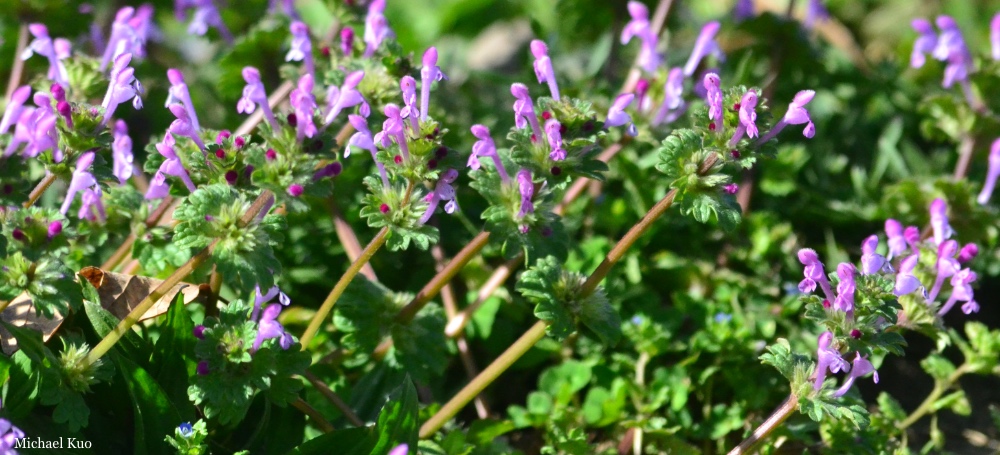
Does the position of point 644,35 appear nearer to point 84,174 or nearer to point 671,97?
point 671,97

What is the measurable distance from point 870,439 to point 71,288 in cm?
183

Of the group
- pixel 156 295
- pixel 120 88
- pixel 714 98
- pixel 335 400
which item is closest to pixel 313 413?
pixel 335 400

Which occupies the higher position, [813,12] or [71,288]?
[71,288]

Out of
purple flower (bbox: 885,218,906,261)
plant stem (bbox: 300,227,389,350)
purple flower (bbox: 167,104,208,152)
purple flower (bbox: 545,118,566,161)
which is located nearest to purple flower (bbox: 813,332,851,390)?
purple flower (bbox: 885,218,906,261)

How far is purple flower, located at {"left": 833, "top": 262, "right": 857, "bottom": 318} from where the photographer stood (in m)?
1.84

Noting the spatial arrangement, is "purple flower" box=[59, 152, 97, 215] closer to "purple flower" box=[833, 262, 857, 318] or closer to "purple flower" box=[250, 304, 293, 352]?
"purple flower" box=[250, 304, 293, 352]

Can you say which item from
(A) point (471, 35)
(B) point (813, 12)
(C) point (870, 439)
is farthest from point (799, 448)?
(A) point (471, 35)

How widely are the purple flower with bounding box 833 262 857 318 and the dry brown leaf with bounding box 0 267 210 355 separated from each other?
4.34ft

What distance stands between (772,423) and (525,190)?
2.33 ft

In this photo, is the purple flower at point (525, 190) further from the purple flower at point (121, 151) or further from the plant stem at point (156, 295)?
the purple flower at point (121, 151)

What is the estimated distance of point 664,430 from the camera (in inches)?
95.6

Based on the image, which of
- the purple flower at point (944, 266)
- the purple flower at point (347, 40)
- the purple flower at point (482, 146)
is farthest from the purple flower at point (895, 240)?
the purple flower at point (347, 40)

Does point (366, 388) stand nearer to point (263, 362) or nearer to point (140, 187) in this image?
point (263, 362)

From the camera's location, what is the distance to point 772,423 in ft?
6.61
